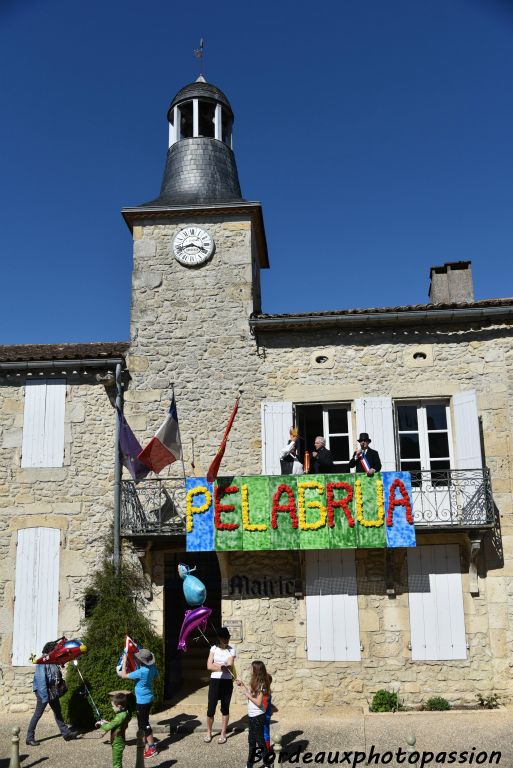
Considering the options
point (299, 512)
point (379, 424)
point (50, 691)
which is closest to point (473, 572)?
point (379, 424)

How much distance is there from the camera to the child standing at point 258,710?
7.06 m

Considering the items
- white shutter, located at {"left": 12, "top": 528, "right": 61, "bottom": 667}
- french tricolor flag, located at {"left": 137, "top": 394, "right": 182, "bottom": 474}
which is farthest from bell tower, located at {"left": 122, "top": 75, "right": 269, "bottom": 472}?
white shutter, located at {"left": 12, "top": 528, "right": 61, "bottom": 667}

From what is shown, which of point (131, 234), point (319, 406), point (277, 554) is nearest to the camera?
point (277, 554)

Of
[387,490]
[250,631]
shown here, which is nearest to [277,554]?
[250,631]

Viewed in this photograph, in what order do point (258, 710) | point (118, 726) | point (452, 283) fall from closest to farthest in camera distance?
point (118, 726) → point (258, 710) → point (452, 283)

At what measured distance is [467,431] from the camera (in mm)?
10289

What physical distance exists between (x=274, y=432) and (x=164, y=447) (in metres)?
1.77

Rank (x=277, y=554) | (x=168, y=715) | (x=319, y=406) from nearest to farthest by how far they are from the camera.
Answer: (x=168, y=715)
(x=277, y=554)
(x=319, y=406)

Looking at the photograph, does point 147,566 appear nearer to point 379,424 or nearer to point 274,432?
point 274,432

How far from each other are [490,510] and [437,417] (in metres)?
1.67

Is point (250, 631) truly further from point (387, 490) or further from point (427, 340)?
point (427, 340)

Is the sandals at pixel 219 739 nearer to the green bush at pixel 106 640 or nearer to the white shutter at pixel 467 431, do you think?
the green bush at pixel 106 640

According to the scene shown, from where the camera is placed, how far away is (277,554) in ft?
34.0

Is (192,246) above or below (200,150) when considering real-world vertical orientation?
below
